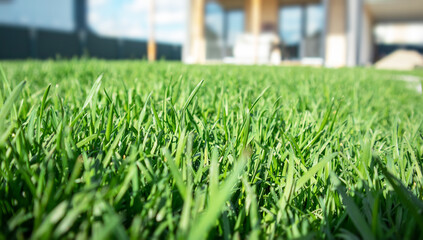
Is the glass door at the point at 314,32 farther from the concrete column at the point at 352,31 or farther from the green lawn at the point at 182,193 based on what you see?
the green lawn at the point at 182,193

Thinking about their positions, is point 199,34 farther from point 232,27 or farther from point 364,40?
point 364,40

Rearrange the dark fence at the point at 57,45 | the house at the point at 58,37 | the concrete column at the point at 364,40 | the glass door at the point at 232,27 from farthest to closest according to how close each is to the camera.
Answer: the concrete column at the point at 364,40 → the glass door at the point at 232,27 → the house at the point at 58,37 → the dark fence at the point at 57,45

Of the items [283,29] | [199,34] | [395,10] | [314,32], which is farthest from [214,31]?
[395,10]

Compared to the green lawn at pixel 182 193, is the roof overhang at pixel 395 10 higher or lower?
higher

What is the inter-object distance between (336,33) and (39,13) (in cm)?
1318

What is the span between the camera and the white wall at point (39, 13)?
1605cm

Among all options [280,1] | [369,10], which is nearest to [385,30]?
[369,10]

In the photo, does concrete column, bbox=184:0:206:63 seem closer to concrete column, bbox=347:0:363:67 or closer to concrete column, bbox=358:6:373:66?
concrete column, bbox=347:0:363:67

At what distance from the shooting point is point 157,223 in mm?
468

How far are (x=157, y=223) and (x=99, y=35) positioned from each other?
14.0 meters

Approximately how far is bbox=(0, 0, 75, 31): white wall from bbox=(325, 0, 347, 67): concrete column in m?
10.3

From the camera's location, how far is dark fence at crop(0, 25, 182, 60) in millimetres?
10773

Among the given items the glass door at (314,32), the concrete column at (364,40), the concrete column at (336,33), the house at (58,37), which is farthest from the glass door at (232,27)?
the concrete column at (364,40)

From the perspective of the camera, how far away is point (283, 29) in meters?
13.7
